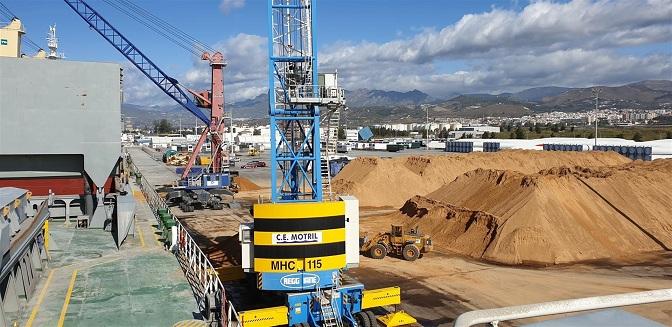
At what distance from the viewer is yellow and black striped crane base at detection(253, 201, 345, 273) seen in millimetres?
14148

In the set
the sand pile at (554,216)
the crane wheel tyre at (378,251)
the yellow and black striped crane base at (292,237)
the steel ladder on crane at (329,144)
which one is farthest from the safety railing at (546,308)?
the sand pile at (554,216)

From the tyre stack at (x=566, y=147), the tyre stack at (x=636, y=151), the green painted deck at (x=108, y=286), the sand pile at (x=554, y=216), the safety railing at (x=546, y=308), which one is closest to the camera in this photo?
the safety railing at (x=546, y=308)

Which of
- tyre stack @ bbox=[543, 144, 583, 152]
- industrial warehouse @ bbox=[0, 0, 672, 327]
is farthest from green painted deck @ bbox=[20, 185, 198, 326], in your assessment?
tyre stack @ bbox=[543, 144, 583, 152]

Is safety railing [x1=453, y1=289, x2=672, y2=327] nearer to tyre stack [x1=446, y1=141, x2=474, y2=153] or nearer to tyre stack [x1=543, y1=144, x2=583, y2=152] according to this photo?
tyre stack [x1=543, y1=144, x2=583, y2=152]

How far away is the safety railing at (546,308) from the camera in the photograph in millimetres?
4145

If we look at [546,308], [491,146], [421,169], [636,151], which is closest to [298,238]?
[546,308]

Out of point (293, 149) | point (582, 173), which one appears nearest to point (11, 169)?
point (293, 149)

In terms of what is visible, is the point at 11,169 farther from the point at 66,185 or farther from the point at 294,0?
the point at 294,0

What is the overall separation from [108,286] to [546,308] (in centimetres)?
1340

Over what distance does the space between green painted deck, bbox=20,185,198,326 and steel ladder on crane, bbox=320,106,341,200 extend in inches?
224

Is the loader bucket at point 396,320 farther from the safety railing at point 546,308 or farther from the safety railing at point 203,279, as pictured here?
the safety railing at point 546,308

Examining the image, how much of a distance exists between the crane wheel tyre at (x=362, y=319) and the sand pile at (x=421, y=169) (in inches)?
1224

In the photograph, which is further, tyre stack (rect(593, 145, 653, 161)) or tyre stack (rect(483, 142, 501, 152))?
tyre stack (rect(483, 142, 501, 152))

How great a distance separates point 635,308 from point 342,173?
130 feet
